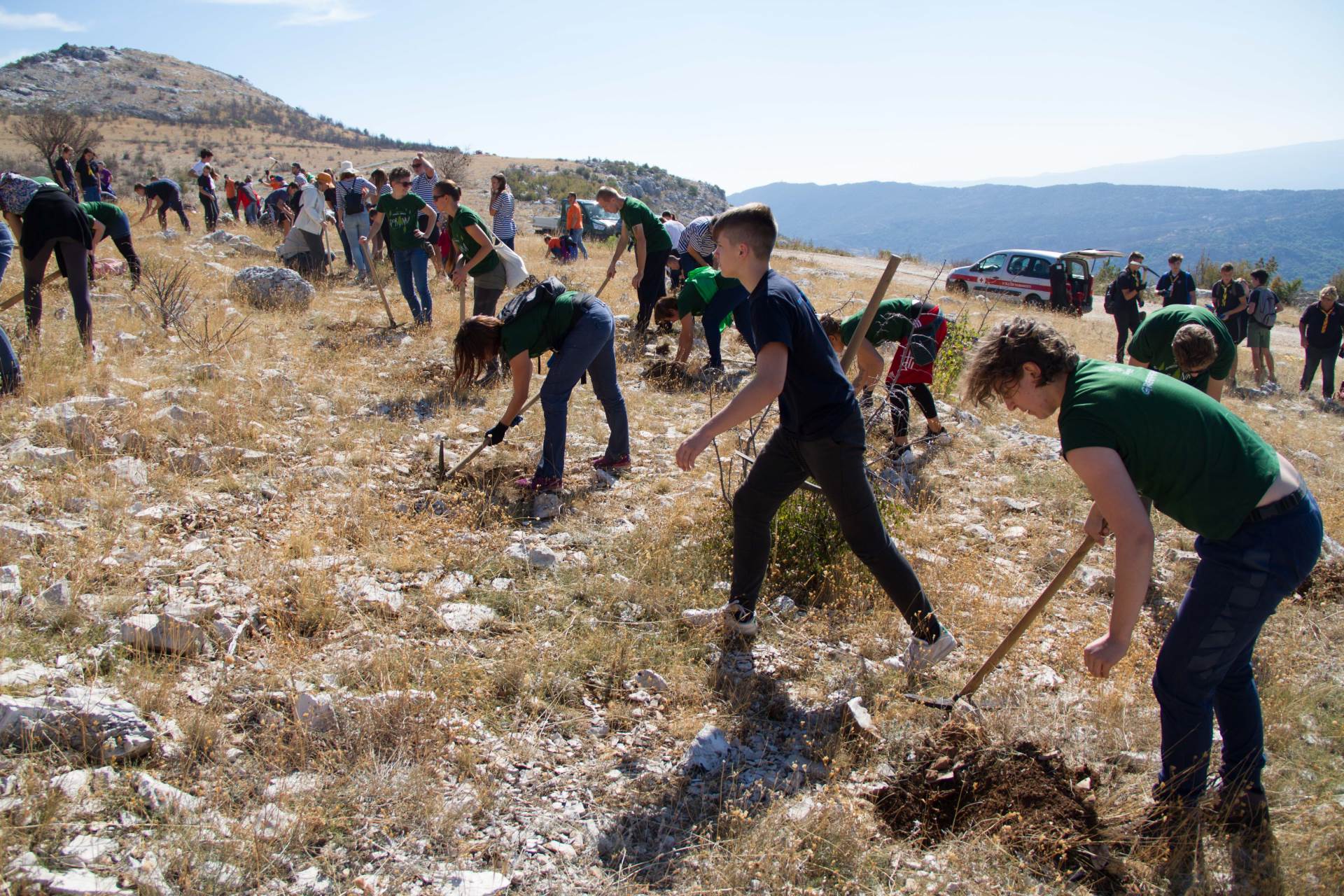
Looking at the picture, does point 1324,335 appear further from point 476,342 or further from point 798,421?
point 476,342

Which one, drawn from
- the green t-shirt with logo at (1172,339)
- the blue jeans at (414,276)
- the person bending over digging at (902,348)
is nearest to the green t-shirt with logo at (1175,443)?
the green t-shirt with logo at (1172,339)

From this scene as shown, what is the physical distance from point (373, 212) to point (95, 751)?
10.1 m

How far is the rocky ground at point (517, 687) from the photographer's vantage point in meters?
2.05

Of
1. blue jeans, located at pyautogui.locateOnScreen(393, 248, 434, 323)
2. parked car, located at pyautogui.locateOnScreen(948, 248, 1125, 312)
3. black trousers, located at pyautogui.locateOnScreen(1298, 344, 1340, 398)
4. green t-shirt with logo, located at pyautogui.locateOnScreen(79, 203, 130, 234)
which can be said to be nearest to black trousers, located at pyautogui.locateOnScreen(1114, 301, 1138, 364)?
black trousers, located at pyautogui.locateOnScreen(1298, 344, 1340, 398)

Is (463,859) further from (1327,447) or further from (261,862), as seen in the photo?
(1327,447)

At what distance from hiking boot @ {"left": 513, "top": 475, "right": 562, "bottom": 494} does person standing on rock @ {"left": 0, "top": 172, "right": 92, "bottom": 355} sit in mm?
3904

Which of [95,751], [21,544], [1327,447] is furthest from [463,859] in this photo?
[1327,447]

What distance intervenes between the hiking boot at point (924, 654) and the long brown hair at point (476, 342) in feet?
8.71

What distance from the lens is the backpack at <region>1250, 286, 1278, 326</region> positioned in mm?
10078

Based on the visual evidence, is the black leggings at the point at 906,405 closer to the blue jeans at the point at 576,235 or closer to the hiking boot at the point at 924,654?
the hiking boot at the point at 924,654

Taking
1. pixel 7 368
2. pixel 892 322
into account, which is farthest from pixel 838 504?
pixel 7 368

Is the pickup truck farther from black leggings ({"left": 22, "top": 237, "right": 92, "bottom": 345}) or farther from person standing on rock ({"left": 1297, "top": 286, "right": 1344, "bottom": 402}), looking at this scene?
black leggings ({"left": 22, "top": 237, "right": 92, "bottom": 345})

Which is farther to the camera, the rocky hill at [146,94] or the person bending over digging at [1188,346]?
the rocky hill at [146,94]

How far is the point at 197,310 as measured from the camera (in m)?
7.91
